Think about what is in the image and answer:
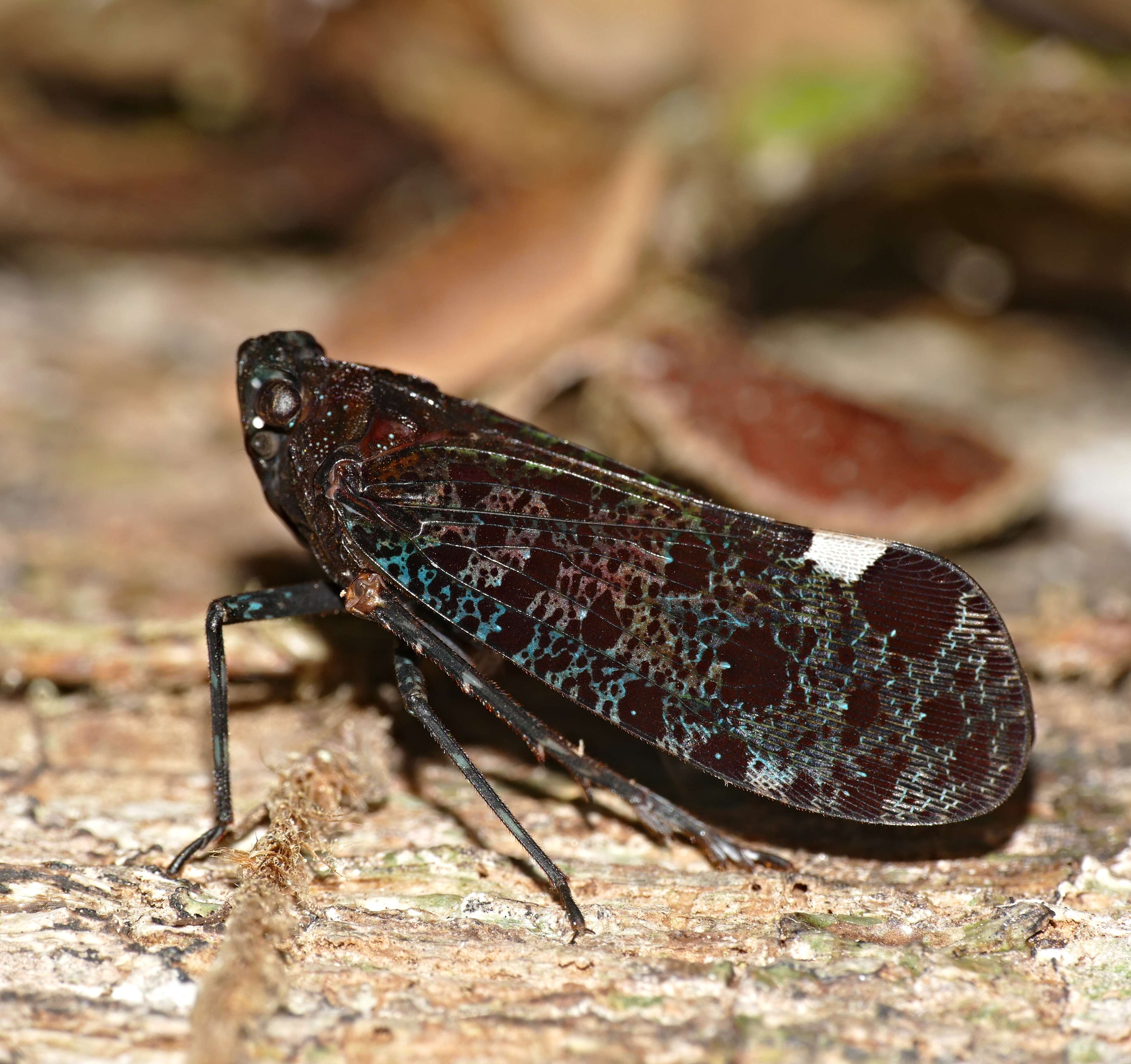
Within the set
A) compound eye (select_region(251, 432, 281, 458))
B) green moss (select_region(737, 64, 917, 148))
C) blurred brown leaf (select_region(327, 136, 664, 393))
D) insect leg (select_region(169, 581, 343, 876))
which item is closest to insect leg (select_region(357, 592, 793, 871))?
insect leg (select_region(169, 581, 343, 876))

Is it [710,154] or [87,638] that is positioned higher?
[710,154]

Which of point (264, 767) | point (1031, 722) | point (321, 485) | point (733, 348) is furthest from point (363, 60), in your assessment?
point (1031, 722)

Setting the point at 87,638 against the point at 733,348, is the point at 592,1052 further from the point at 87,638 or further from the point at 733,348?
the point at 733,348

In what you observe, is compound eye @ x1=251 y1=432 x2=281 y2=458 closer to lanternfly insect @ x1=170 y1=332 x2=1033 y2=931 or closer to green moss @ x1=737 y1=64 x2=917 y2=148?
lanternfly insect @ x1=170 y1=332 x2=1033 y2=931

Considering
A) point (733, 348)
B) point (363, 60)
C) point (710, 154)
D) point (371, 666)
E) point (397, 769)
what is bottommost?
point (397, 769)

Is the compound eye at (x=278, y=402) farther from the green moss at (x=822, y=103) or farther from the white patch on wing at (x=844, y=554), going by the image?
the green moss at (x=822, y=103)

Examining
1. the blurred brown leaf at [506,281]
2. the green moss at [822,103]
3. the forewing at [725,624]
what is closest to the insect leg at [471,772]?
the forewing at [725,624]

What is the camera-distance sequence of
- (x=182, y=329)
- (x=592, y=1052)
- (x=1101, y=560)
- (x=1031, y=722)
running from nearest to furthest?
(x=592, y=1052), (x=1031, y=722), (x=1101, y=560), (x=182, y=329)
